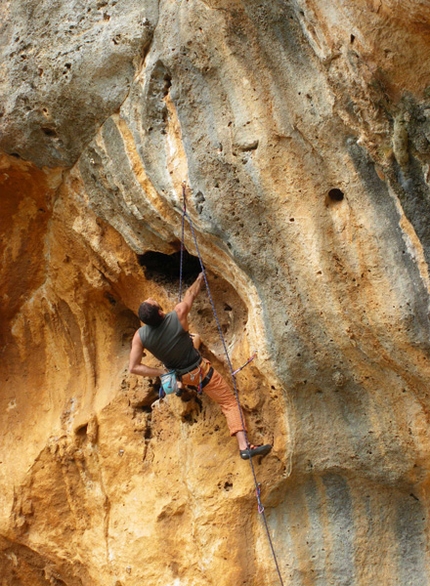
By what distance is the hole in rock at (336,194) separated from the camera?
14.9ft

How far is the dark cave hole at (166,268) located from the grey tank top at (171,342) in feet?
2.28

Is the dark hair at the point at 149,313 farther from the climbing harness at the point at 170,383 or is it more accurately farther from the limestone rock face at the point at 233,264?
the limestone rock face at the point at 233,264

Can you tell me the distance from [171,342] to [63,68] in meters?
2.10

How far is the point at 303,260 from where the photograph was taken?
15.2ft

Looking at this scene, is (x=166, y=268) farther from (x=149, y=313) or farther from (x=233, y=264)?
(x=233, y=264)

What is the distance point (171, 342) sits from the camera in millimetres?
5125

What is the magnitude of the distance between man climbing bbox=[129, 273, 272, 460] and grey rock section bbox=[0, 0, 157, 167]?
1442 millimetres

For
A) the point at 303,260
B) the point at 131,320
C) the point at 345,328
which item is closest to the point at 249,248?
the point at 303,260

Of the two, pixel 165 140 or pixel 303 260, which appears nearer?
pixel 303 260

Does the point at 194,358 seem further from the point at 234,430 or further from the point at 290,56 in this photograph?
the point at 290,56

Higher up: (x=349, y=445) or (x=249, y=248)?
(x=249, y=248)

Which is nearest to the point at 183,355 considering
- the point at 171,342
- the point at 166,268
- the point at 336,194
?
the point at 171,342

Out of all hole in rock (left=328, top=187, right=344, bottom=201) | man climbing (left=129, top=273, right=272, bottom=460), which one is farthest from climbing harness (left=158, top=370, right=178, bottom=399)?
hole in rock (left=328, top=187, right=344, bottom=201)

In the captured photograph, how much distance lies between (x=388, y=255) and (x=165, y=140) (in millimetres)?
1721
